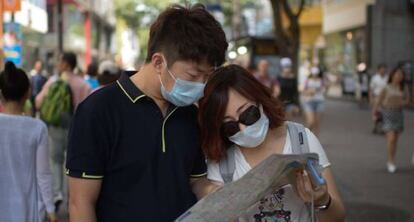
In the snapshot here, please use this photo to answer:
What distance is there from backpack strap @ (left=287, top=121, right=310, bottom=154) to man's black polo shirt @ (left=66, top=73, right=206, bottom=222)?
43cm

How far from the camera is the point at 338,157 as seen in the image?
11984mm

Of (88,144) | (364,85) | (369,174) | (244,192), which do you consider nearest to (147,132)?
(88,144)

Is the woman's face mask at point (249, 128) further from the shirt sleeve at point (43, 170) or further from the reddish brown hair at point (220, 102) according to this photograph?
the shirt sleeve at point (43, 170)

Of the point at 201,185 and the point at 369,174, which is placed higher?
the point at 201,185

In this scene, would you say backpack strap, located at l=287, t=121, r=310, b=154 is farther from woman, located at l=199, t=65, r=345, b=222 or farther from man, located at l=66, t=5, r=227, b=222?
man, located at l=66, t=5, r=227, b=222

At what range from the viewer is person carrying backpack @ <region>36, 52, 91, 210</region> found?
7.53 meters

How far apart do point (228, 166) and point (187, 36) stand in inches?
22.8

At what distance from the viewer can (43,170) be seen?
3814 millimetres

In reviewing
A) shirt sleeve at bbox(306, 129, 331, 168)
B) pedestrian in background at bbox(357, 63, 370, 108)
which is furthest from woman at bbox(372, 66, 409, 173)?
pedestrian in background at bbox(357, 63, 370, 108)

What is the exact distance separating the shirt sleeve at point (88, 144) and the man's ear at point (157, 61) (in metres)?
0.28

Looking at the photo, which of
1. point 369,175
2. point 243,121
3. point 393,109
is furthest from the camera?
point 393,109

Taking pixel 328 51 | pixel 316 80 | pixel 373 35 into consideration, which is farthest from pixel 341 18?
pixel 316 80

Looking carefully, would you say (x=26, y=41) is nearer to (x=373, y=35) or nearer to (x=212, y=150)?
(x=373, y=35)

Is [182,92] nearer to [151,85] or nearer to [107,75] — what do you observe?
[151,85]
